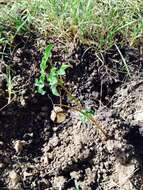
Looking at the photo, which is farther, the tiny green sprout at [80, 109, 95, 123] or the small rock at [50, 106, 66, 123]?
the small rock at [50, 106, 66, 123]

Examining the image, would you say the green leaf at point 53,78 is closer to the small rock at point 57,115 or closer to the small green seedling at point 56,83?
the small green seedling at point 56,83

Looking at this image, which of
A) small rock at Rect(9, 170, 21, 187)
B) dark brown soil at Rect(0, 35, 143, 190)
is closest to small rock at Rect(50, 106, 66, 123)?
dark brown soil at Rect(0, 35, 143, 190)

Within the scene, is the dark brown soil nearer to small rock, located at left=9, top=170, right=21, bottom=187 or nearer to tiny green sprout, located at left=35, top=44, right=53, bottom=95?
small rock, located at left=9, top=170, right=21, bottom=187

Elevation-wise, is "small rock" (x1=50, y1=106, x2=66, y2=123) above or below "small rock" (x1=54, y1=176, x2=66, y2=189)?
above

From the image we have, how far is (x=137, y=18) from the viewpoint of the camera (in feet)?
5.84

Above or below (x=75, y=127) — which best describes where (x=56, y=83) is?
above

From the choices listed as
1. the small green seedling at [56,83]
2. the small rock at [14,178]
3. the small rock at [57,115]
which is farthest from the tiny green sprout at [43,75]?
the small rock at [14,178]

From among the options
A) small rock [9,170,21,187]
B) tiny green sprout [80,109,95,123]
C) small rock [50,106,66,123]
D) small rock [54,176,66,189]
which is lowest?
small rock [54,176,66,189]

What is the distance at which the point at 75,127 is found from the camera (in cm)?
162

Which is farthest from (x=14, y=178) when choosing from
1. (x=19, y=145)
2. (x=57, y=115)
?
(x=57, y=115)

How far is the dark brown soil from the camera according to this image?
4.98 ft

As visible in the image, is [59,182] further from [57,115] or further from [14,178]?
[57,115]

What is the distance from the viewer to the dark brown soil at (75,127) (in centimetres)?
152

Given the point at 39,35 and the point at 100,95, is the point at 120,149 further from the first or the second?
the point at 39,35
